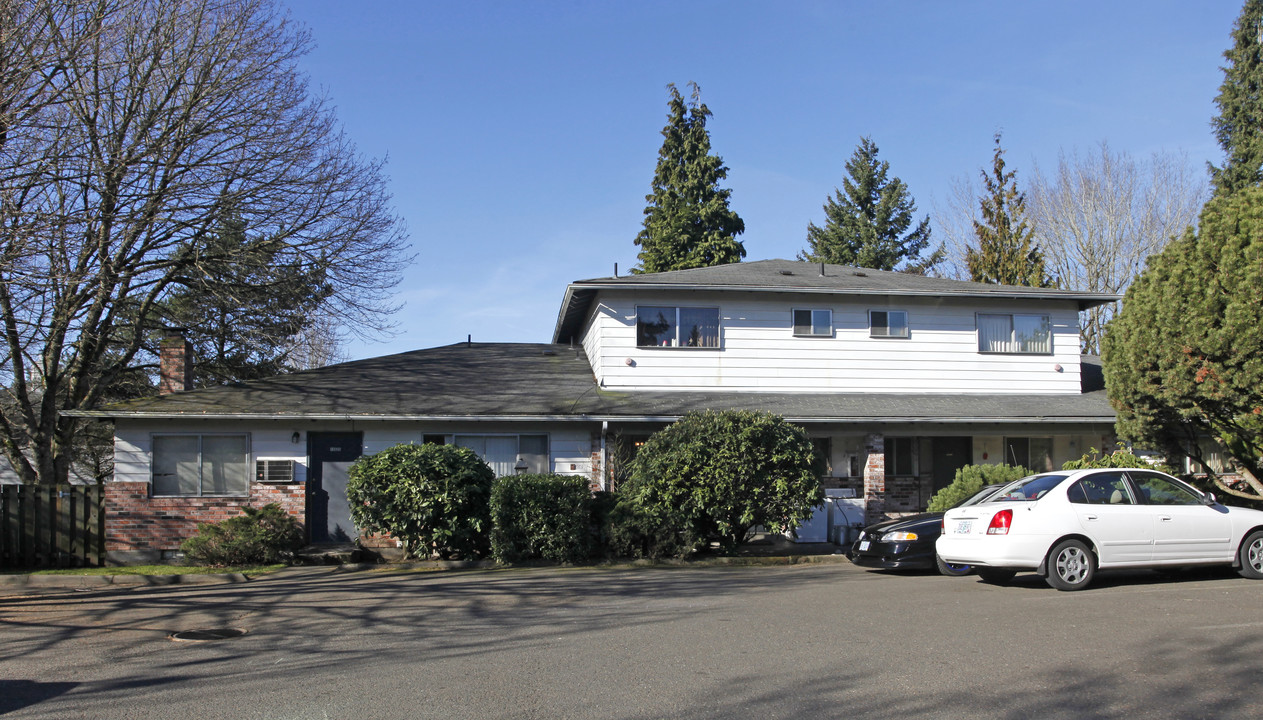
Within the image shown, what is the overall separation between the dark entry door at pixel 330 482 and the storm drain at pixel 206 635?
342 inches

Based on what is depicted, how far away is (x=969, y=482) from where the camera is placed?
56.4 ft

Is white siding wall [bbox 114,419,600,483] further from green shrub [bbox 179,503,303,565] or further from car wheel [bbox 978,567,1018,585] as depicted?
car wheel [bbox 978,567,1018,585]

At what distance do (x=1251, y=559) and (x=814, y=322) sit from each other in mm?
10598

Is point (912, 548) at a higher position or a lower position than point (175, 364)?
lower

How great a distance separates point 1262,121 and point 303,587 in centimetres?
3361

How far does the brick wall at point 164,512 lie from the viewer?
1769 centimetres

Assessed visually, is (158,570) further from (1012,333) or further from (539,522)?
(1012,333)

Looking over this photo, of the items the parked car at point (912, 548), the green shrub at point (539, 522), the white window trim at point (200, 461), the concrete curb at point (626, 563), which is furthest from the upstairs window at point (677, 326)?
the white window trim at point (200, 461)

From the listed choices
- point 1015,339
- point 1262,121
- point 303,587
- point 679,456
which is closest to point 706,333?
point 679,456

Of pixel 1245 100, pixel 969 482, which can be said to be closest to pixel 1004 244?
pixel 1245 100

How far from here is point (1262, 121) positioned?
32094 millimetres

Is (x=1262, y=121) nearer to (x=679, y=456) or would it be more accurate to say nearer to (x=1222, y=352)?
(x=1222, y=352)

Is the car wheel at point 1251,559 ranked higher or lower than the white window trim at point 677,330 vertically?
lower

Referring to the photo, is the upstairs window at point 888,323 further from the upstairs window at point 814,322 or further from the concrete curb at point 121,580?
the concrete curb at point 121,580
